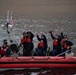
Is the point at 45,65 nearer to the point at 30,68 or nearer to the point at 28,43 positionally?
the point at 30,68


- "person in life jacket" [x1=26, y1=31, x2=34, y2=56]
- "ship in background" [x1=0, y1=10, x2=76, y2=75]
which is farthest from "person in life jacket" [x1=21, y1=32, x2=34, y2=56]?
"ship in background" [x1=0, y1=10, x2=76, y2=75]

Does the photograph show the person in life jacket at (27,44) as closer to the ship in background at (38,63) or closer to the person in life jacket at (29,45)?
the person in life jacket at (29,45)

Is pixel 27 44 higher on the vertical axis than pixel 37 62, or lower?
higher

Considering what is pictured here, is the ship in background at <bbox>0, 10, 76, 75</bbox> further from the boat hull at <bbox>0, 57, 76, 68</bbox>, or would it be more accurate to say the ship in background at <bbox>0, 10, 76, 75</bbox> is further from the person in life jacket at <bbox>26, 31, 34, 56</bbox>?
the person in life jacket at <bbox>26, 31, 34, 56</bbox>

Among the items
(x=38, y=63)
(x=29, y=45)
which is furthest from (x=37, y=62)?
(x=29, y=45)

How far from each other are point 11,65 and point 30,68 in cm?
44

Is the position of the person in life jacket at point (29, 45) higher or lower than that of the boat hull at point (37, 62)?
higher

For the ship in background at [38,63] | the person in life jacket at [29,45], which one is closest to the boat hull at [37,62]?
the ship in background at [38,63]

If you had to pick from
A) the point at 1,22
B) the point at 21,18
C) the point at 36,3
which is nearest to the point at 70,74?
the point at 1,22

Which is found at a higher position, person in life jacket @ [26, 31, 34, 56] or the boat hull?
person in life jacket @ [26, 31, 34, 56]

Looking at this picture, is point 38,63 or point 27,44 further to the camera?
point 27,44

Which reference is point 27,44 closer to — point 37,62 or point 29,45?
point 29,45

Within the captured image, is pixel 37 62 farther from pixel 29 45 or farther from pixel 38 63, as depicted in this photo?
pixel 29 45

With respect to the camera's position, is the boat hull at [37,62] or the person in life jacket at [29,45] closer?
the boat hull at [37,62]
